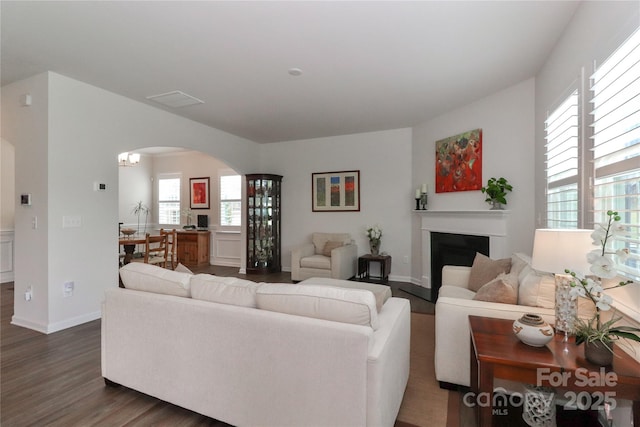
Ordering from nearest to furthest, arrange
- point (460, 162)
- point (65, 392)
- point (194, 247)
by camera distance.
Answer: point (65, 392), point (460, 162), point (194, 247)

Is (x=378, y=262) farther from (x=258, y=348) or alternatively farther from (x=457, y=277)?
(x=258, y=348)

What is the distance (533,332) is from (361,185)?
4374 mm

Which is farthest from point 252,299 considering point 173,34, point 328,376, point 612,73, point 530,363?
point 612,73

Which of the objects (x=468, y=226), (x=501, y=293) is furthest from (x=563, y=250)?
(x=468, y=226)

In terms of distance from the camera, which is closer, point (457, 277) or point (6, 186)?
point (457, 277)

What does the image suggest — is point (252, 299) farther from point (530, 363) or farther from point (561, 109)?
point (561, 109)

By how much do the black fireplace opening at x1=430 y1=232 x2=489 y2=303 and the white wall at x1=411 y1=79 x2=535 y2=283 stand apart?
0.40 metres

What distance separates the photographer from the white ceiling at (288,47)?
2153 millimetres

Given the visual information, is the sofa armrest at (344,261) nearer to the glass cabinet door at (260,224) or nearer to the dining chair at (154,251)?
the glass cabinet door at (260,224)

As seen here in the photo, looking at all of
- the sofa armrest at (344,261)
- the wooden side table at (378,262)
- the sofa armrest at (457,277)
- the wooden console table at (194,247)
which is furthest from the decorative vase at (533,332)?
the wooden console table at (194,247)

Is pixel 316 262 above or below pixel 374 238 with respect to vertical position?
below

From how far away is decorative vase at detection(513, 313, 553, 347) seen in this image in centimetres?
149

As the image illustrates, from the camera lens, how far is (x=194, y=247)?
6910 mm

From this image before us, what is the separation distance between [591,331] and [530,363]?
31cm
